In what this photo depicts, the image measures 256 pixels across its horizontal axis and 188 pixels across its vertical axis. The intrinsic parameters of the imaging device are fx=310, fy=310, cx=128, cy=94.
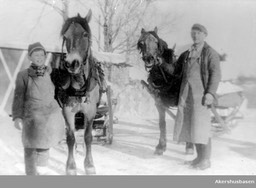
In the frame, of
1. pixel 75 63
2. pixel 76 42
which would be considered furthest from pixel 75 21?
pixel 75 63

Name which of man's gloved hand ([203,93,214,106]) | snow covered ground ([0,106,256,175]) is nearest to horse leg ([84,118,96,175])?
snow covered ground ([0,106,256,175])

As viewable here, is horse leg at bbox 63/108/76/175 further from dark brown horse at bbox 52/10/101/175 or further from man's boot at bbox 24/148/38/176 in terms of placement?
man's boot at bbox 24/148/38/176

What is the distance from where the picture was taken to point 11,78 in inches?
247

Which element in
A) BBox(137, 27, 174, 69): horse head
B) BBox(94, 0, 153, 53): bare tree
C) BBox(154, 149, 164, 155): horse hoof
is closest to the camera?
BBox(137, 27, 174, 69): horse head

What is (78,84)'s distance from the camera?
3811 millimetres

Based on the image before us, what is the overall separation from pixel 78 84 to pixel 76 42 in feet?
1.90

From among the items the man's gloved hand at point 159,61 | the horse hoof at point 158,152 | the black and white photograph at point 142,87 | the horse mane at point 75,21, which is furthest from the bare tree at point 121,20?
the horse hoof at point 158,152

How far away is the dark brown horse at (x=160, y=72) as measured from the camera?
4.51 m

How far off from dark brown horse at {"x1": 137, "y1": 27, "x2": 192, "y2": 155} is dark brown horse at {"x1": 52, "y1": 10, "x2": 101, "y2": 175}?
3.00 ft

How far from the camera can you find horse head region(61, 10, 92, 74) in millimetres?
3402

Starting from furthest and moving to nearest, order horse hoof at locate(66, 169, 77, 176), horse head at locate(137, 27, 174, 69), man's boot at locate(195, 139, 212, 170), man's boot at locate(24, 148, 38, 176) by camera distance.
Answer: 1. horse head at locate(137, 27, 174, 69)
2. man's boot at locate(195, 139, 212, 170)
3. horse hoof at locate(66, 169, 77, 176)
4. man's boot at locate(24, 148, 38, 176)

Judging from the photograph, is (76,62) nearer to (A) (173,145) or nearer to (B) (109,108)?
(B) (109,108)
